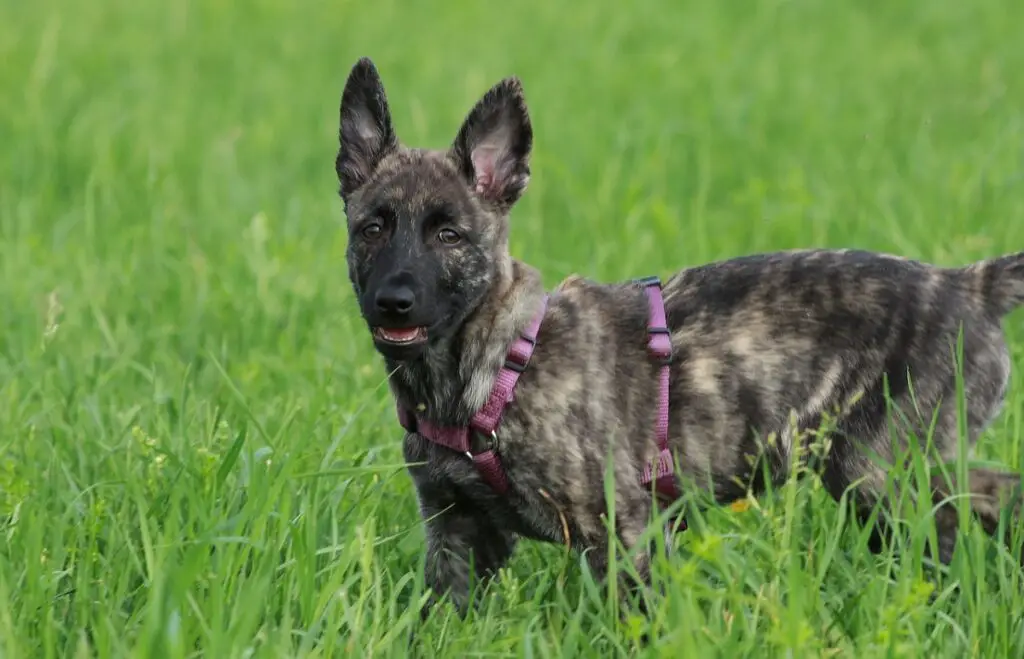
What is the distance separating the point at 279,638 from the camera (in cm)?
326

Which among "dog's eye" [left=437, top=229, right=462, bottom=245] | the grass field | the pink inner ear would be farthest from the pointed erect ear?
the grass field

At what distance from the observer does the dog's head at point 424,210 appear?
3.92m

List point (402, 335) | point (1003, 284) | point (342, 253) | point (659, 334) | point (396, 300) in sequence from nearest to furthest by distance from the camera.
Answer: point (396, 300) < point (402, 335) < point (659, 334) < point (1003, 284) < point (342, 253)

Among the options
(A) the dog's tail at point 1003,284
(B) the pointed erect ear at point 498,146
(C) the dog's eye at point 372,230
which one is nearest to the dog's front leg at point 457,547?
(C) the dog's eye at point 372,230

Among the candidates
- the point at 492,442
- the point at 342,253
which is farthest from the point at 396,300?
the point at 342,253

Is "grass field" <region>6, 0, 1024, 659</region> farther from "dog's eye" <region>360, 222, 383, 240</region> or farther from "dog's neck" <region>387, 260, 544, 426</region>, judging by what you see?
"dog's eye" <region>360, 222, 383, 240</region>

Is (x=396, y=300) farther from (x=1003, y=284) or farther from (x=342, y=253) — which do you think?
(x=342, y=253)

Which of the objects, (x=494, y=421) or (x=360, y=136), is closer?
(x=494, y=421)

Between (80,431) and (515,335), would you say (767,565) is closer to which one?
(515,335)

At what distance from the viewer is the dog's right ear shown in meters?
4.41

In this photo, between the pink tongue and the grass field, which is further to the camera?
the pink tongue

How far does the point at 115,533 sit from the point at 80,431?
1033 mm

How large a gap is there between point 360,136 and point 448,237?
546mm

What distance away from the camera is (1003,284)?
433 centimetres
